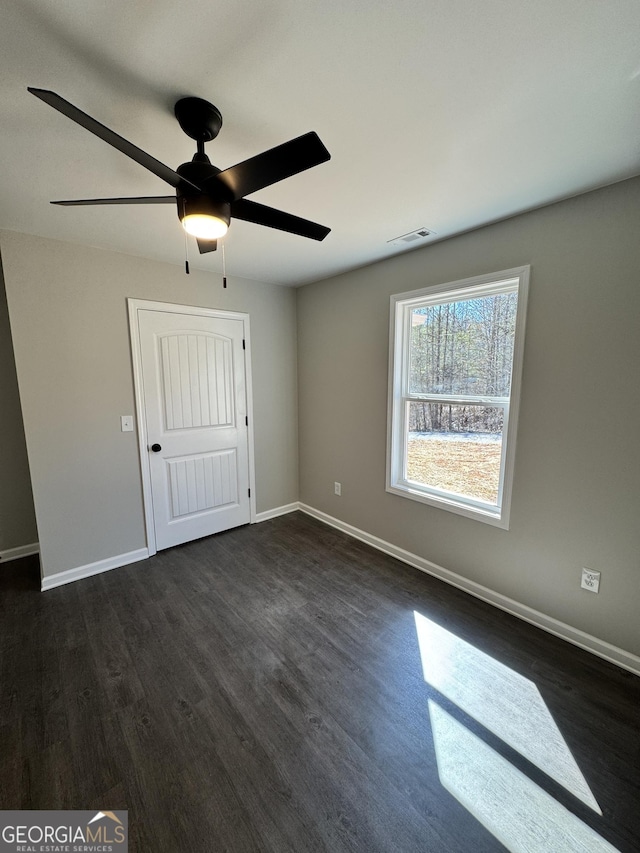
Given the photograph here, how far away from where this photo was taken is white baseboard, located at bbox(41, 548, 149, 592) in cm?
255

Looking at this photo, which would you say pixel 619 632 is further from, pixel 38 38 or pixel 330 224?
pixel 38 38

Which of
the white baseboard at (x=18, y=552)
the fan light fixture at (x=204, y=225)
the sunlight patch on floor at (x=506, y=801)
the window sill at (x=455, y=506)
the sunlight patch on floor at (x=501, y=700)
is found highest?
the fan light fixture at (x=204, y=225)

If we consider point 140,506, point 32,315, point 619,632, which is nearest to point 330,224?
point 32,315

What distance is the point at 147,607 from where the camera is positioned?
92.3 inches

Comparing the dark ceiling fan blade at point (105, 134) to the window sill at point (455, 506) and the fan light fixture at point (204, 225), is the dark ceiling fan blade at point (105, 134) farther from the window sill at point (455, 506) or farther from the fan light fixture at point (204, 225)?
the window sill at point (455, 506)

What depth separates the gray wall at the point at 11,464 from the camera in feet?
9.22

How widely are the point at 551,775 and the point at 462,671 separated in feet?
1.66

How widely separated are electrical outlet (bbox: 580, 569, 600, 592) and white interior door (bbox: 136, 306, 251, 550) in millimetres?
2830

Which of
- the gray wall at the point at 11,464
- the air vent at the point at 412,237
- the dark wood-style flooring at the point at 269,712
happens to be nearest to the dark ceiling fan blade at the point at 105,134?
the air vent at the point at 412,237

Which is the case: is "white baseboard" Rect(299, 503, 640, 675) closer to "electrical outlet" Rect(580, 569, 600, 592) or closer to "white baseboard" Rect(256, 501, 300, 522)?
"electrical outlet" Rect(580, 569, 600, 592)

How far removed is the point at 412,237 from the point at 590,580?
2.42 metres

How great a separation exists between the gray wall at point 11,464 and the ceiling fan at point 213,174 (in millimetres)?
2264

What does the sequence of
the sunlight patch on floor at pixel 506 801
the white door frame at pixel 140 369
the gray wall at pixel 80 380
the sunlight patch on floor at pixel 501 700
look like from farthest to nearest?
the white door frame at pixel 140 369 < the gray wall at pixel 80 380 < the sunlight patch on floor at pixel 501 700 < the sunlight patch on floor at pixel 506 801

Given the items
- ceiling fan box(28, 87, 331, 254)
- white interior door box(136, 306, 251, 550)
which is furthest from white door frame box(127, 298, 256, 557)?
ceiling fan box(28, 87, 331, 254)
